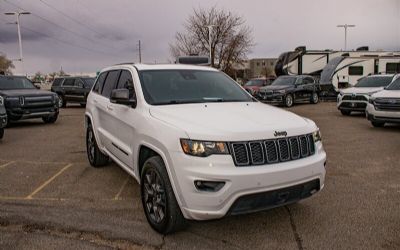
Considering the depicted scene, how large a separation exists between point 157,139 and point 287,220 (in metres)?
1.79

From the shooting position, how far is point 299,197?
3.94 metres

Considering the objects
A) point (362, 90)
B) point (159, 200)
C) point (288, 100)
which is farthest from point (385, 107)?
point (288, 100)

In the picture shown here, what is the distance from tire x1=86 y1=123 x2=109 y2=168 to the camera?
22.0 feet

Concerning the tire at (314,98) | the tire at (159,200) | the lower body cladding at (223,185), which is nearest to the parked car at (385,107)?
the lower body cladding at (223,185)

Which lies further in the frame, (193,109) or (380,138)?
(380,138)

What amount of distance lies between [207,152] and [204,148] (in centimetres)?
5

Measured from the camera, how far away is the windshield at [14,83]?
533 inches

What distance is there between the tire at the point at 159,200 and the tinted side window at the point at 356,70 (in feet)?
77.2

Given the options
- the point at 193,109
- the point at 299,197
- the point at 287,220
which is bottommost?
the point at 287,220

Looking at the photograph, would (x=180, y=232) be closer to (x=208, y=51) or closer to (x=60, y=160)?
(x=60, y=160)

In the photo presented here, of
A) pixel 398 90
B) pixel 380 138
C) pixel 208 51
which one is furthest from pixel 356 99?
pixel 208 51

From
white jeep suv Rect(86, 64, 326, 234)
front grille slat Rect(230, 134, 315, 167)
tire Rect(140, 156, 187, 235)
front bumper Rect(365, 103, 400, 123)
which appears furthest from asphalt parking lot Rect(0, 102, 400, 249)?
front bumper Rect(365, 103, 400, 123)

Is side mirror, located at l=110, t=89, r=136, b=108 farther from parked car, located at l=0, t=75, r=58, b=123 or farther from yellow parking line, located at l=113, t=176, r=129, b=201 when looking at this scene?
parked car, located at l=0, t=75, r=58, b=123

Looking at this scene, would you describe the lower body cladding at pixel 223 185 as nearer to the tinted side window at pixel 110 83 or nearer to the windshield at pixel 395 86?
the tinted side window at pixel 110 83
